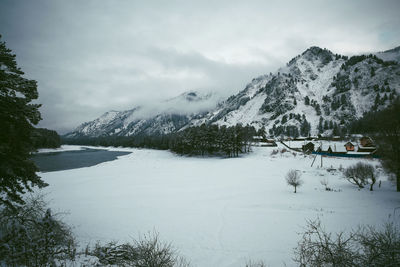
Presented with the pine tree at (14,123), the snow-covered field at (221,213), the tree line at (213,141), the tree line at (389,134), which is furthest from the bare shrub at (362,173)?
the tree line at (213,141)

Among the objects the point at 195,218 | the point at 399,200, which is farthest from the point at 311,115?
the point at 195,218

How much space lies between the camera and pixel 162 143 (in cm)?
10531

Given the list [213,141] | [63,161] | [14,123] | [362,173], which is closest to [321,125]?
[213,141]

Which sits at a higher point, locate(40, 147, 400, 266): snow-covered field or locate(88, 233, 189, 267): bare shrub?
locate(88, 233, 189, 267): bare shrub

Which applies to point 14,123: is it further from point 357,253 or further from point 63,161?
point 63,161

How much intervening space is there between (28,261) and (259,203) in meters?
19.3

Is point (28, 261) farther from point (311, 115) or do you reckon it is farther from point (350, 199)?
point (311, 115)

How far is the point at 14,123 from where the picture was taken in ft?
26.3

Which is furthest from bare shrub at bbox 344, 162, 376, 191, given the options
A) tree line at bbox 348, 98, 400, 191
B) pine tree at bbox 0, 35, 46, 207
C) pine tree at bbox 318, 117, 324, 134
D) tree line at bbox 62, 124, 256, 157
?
pine tree at bbox 318, 117, 324, 134

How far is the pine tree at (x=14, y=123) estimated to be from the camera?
25.2 ft

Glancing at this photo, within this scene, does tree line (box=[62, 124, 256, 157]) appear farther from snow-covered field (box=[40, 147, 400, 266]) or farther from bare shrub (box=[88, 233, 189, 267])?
bare shrub (box=[88, 233, 189, 267])

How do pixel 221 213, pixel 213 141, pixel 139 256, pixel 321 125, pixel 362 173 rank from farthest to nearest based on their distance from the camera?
pixel 321 125 → pixel 213 141 → pixel 362 173 → pixel 221 213 → pixel 139 256

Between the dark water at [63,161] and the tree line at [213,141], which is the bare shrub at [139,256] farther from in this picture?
the tree line at [213,141]

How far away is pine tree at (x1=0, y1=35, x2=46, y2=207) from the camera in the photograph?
303 inches
